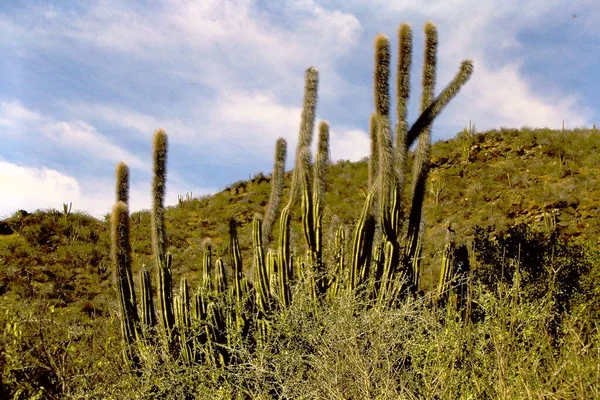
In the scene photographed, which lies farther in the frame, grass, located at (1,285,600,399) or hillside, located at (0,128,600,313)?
hillside, located at (0,128,600,313)

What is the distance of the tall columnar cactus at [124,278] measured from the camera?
8430 millimetres

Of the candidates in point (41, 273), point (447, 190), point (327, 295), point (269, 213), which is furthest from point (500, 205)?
point (41, 273)

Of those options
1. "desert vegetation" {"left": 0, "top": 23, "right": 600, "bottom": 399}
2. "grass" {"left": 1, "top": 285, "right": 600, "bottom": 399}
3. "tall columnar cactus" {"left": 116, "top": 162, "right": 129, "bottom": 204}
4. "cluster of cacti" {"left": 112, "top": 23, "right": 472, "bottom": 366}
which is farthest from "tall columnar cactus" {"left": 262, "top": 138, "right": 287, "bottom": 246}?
"tall columnar cactus" {"left": 116, "top": 162, "right": 129, "bottom": 204}

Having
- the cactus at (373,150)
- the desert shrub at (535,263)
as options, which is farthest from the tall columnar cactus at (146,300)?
the desert shrub at (535,263)

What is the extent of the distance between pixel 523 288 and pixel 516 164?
43.4 feet

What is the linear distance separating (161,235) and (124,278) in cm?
82

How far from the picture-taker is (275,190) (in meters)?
9.83

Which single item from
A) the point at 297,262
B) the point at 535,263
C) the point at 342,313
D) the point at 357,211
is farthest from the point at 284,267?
the point at 357,211

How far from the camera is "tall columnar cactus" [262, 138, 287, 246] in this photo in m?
9.72

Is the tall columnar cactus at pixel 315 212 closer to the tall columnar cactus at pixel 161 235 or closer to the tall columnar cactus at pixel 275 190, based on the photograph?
the tall columnar cactus at pixel 275 190

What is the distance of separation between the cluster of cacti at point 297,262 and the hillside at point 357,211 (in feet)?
19.2

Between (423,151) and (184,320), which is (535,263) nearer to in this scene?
(423,151)

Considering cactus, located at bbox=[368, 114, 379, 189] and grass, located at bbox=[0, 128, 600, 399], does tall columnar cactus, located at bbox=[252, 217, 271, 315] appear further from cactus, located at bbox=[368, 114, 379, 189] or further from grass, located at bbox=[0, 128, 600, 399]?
cactus, located at bbox=[368, 114, 379, 189]

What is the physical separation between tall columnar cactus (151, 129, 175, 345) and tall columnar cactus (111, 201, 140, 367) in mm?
398
